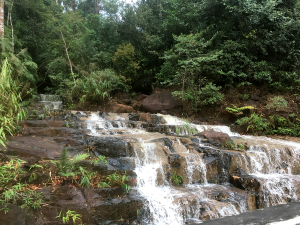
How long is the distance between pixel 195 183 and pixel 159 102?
876cm

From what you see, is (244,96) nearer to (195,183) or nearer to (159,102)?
(159,102)

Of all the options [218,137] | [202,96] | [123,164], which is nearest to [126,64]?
[202,96]

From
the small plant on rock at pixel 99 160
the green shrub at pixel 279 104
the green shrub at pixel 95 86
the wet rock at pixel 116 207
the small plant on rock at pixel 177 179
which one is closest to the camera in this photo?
the wet rock at pixel 116 207

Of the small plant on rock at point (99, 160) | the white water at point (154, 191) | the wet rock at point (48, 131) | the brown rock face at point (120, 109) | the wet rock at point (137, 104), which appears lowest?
the white water at point (154, 191)

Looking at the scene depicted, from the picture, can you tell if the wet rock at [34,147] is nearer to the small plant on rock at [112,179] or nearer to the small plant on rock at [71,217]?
the small plant on rock at [112,179]

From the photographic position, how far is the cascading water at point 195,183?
4523 mm

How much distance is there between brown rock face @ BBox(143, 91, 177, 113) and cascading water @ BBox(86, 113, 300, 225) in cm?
608

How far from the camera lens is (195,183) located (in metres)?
5.98

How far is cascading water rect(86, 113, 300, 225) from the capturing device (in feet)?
14.8

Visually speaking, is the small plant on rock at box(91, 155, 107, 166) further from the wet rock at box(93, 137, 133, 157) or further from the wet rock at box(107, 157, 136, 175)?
the wet rock at box(93, 137, 133, 157)

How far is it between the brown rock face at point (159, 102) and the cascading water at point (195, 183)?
6.08 m

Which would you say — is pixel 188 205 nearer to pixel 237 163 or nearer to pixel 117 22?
pixel 237 163

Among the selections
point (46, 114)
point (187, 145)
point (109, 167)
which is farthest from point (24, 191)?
point (46, 114)

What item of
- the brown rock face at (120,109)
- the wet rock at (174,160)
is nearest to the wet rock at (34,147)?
the wet rock at (174,160)
